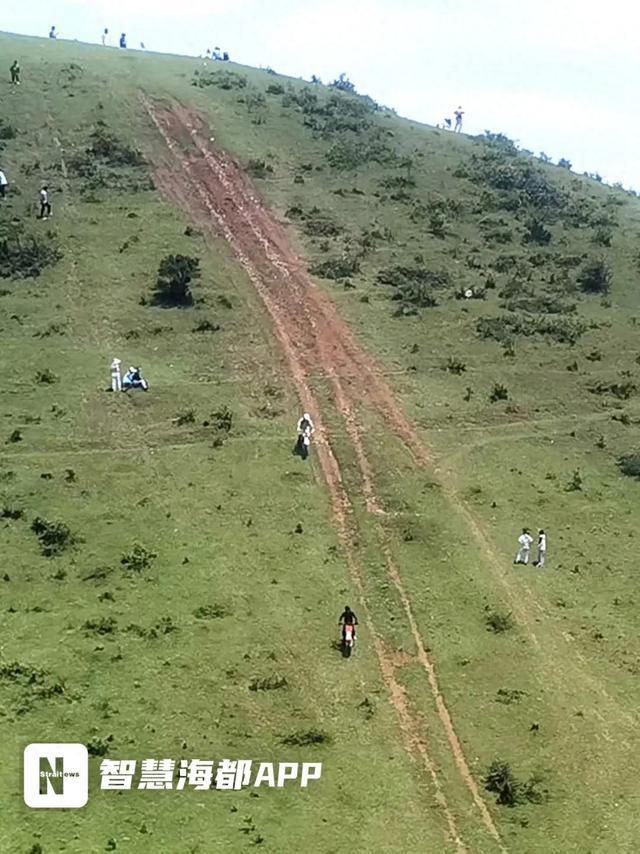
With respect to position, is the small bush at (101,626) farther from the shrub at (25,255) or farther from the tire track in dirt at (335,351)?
the shrub at (25,255)

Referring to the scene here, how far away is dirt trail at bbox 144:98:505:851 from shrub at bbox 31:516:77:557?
9.27 metres

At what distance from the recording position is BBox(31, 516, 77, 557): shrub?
36.2 meters

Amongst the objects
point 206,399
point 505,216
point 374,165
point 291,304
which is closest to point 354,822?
point 206,399

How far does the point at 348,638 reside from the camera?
31.0 meters

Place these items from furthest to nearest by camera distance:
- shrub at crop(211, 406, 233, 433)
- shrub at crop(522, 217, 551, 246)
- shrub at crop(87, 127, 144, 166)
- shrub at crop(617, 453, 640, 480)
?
shrub at crop(87, 127, 144, 166)
shrub at crop(522, 217, 551, 246)
shrub at crop(211, 406, 233, 433)
shrub at crop(617, 453, 640, 480)

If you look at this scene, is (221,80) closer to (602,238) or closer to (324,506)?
(602,238)

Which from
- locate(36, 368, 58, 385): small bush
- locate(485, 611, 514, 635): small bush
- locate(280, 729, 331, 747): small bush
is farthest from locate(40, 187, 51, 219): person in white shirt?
locate(280, 729, 331, 747): small bush

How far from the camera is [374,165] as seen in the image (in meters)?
77.9

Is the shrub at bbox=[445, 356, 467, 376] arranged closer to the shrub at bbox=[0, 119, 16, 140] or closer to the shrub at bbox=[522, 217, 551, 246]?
the shrub at bbox=[522, 217, 551, 246]

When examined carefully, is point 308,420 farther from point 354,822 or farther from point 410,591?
point 354,822

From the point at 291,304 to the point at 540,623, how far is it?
27.3 metres

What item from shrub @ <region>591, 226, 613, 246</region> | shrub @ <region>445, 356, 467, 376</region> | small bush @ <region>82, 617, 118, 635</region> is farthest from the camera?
shrub @ <region>591, 226, 613, 246</region>

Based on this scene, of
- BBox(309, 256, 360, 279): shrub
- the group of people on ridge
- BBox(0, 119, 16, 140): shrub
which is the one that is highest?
BBox(0, 119, 16, 140): shrub

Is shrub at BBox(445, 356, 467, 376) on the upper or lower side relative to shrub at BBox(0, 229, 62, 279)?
lower
